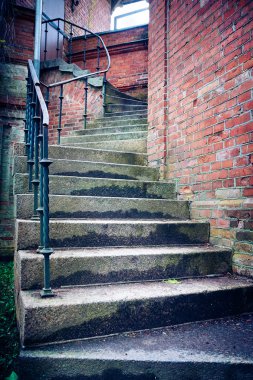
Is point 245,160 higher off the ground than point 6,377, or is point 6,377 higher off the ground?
point 245,160

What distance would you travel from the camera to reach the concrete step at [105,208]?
7.25 feet

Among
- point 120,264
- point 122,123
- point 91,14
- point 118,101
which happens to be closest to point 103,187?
point 120,264

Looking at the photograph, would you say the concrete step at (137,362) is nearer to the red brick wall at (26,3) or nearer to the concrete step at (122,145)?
the concrete step at (122,145)

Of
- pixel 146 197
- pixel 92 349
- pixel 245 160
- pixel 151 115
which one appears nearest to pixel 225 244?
pixel 245 160

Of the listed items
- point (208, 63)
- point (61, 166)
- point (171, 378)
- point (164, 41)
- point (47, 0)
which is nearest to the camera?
point (171, 378)

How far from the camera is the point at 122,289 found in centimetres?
183

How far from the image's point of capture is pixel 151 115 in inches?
140

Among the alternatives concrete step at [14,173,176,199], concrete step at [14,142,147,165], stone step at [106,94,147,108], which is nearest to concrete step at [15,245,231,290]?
concrete step at [14,173,176,199]

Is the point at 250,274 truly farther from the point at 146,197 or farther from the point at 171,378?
the point at 146,197

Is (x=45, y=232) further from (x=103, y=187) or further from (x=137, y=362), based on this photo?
(x=103, y=187)

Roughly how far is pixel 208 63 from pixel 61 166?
174 centimetres

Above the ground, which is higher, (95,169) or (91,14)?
(91,14)

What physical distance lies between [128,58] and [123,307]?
7104mm

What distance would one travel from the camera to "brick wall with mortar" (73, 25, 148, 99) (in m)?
7.12
